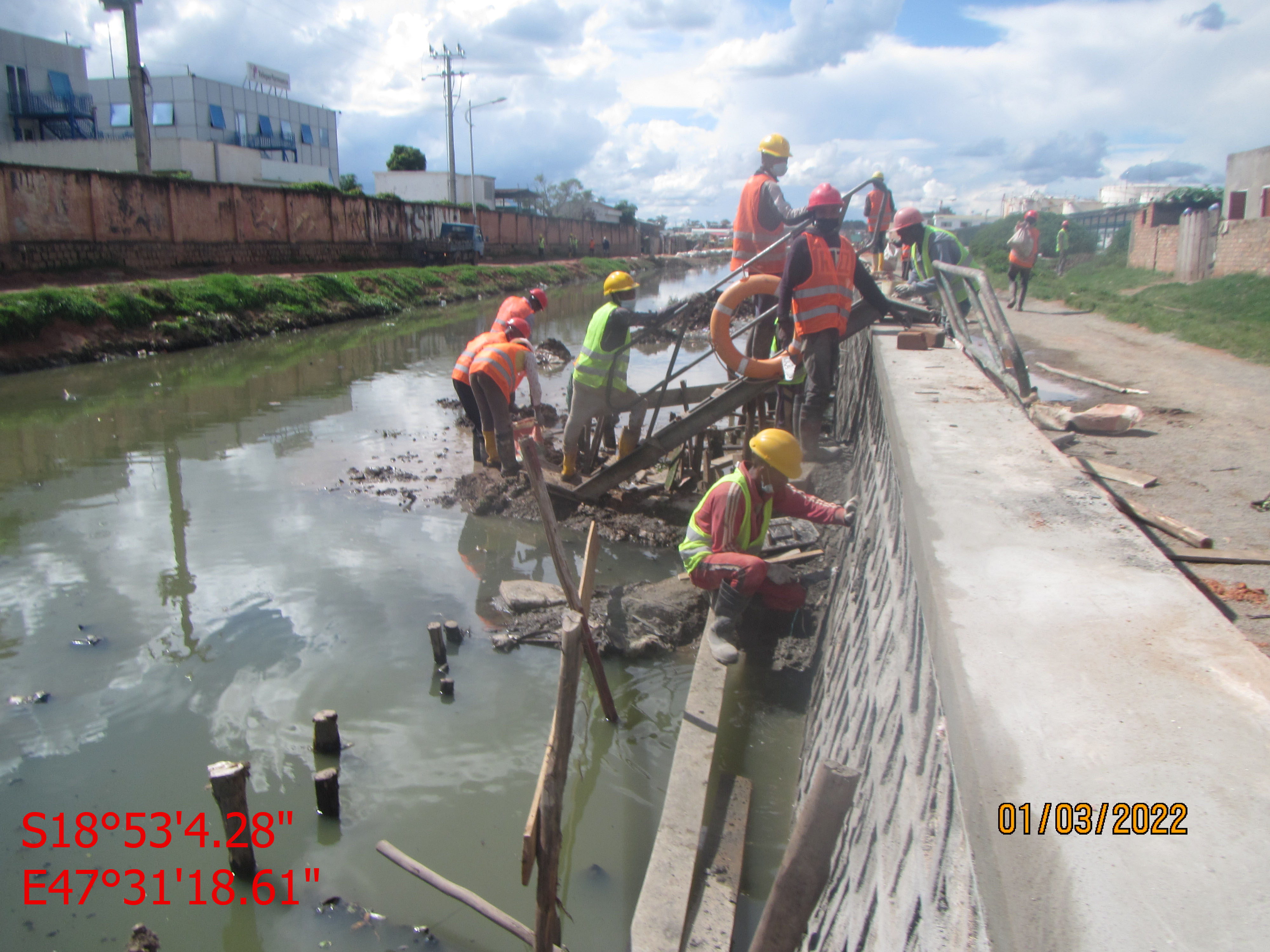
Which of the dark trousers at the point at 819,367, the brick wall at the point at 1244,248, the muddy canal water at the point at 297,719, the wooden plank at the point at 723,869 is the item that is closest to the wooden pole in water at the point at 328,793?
the muddy canal water at the point at 297,719

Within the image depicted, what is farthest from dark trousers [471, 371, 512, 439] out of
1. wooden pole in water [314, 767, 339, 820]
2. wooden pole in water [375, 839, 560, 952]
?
wooden pole in water [375, 839, 560, 952]

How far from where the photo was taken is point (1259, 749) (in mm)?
1371

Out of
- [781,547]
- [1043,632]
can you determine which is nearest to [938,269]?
[781,547]

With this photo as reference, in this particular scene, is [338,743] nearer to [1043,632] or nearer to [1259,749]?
[1043,632]

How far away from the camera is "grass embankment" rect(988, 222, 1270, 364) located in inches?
438

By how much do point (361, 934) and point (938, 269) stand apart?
6697 mm

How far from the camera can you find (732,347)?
615 centimetres

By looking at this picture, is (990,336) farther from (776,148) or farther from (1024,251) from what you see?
(1024,251)

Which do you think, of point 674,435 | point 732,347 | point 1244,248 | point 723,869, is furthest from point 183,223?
point 1244,248

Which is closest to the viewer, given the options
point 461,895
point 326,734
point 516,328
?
point 461,895

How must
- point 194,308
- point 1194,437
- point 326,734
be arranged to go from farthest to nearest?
1. point 194,308
2. point 1194,437
3. point 326,734

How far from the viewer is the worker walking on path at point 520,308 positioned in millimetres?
7484

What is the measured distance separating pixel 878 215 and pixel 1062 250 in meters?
18.1
